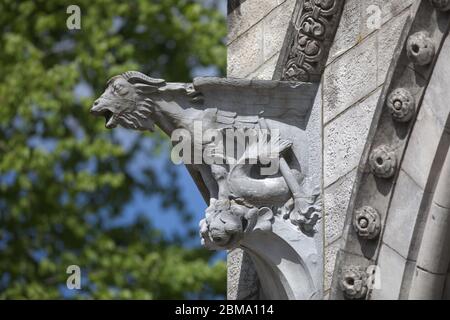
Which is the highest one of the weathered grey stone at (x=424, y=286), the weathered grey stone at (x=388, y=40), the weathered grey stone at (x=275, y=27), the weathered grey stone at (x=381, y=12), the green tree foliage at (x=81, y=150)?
the green tree foliage at (x=81, y=150)

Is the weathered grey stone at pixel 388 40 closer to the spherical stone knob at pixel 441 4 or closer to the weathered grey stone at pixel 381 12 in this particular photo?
the weathered grey stone at pixel 381 12

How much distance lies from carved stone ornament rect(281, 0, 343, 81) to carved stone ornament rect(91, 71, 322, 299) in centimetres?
9

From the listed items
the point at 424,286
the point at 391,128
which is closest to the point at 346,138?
the point at 391,128

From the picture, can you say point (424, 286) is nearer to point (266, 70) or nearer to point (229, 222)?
point (229, 222)


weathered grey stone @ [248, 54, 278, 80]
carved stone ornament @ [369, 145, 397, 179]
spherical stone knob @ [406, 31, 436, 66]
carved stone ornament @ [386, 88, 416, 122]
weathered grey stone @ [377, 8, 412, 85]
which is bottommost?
carved stone ornament @ [369, 145, 397, 179]

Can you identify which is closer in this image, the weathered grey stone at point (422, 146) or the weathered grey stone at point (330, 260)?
the weathered grey stone at point (422, 146)

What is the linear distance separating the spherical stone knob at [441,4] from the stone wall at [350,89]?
255 millimetres

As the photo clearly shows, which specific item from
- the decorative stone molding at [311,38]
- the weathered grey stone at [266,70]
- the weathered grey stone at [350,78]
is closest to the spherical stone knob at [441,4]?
the weathered grey stone at [350,78]

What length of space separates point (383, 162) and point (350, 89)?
0.68 meters

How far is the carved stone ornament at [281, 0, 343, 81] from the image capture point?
8797mm

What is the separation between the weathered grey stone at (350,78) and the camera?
8.48 meters

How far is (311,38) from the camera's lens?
348 inches

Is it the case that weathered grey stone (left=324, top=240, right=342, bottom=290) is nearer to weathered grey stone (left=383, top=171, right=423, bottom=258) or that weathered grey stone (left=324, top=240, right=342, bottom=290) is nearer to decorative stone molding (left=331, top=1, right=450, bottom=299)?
decorative stone molding (left=331, top=1, right=450, bottom=299)

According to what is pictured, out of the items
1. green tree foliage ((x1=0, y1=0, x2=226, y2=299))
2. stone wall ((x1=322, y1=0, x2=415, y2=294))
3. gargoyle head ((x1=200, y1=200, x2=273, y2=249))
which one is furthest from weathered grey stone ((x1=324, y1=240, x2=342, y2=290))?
green tree foliage ((x1=0, y1=0, x2=226, y2=299))
